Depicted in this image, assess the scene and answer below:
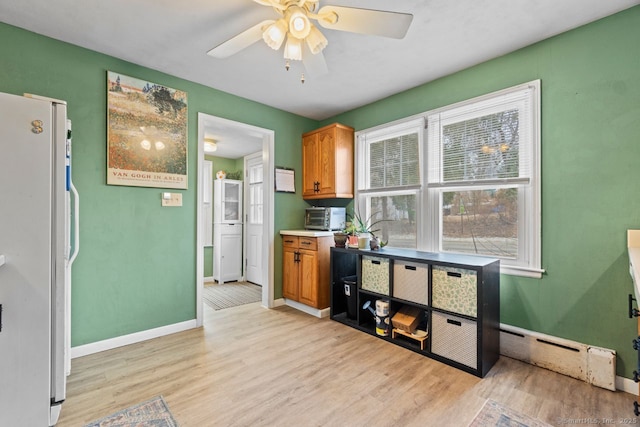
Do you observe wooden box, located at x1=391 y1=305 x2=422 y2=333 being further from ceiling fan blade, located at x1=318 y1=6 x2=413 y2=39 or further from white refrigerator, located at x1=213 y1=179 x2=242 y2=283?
white refrigerator, located at x1=213 y1=179 x2=242 y2=283

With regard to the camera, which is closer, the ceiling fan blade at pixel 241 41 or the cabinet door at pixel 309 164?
the ceiling fan blade at pixel 241 41

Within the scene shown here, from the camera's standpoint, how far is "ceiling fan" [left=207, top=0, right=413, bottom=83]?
60.9 inches

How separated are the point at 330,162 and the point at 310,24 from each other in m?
2.09

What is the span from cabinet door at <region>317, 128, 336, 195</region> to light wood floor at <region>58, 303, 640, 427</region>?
6.10 ft

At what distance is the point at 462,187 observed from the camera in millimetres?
2824

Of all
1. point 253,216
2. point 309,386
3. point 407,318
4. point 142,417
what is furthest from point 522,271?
point 253,216

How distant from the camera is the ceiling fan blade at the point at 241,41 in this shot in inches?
68.6

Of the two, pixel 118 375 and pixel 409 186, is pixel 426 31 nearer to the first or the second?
pixel 409 186

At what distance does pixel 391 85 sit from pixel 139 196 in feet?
9.27

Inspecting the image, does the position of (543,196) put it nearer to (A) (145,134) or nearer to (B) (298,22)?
(B) (298,22)

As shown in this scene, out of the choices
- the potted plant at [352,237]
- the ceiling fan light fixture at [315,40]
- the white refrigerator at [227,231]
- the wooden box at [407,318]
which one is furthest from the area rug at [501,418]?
the white refrigerator at [227,231]

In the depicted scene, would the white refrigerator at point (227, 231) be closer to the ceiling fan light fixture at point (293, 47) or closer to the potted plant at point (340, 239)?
the potted plant at point (340, 239)

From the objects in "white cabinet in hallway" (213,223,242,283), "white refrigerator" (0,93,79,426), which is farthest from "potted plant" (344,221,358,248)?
"white cabinet in hallway" (213,223,242,283)

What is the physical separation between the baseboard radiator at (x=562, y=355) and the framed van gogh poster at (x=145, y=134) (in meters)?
3.39
